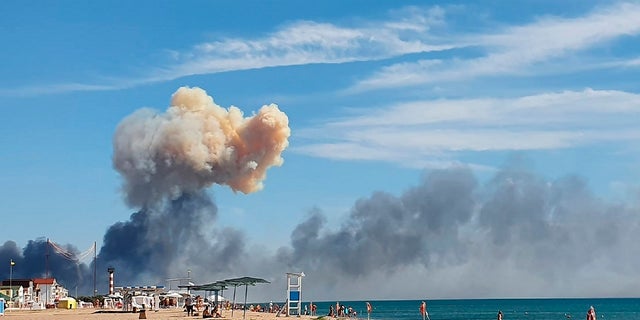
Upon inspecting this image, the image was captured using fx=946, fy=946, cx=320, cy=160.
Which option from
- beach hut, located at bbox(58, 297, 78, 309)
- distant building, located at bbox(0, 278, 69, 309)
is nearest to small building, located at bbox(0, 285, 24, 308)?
distant building, located at bbox(0, 278, 69, 309)

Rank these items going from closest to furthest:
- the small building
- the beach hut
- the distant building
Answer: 1. the beach hut
2. the small building
3. the distant building

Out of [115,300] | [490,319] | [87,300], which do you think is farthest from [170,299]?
[490,319]

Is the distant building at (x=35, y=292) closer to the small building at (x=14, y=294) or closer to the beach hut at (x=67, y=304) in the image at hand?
the small building at (x=14, y=294)

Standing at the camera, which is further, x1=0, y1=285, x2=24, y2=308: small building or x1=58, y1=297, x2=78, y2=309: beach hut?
x1=0, y1=285, x2=24, y2=308: small building

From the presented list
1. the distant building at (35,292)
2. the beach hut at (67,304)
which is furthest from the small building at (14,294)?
the beach hut at (67,304)

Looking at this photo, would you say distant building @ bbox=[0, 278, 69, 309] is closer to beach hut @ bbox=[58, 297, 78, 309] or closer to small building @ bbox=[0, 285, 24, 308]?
small building @ bbox=[0, 285, 24, 308]

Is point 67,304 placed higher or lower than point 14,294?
lower

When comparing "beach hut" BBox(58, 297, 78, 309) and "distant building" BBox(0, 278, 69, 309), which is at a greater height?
"distant building" BBox(0, 278, 69, 309)

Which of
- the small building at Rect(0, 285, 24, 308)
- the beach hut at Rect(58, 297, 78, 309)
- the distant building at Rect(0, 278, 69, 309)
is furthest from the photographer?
the distant building at Rect(0, 278, 69, 309)

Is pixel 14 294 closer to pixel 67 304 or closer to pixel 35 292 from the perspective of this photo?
pixel 35 292

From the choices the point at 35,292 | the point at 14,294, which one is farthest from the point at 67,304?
the point at 35,292

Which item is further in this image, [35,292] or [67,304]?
[35,292]

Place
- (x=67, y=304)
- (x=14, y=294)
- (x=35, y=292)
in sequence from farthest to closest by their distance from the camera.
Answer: (x=35, y=292) < (x=14, y=294) < (x=67, y=304)

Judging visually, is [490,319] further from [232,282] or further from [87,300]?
[232,282]
